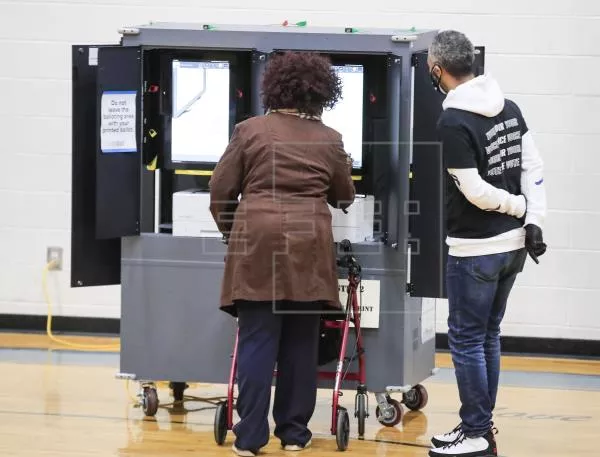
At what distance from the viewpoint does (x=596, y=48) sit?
5957 mm

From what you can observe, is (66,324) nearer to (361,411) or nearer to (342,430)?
(361,411)

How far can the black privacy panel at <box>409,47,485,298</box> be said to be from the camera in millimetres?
4484

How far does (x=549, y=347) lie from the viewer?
20.2 ft

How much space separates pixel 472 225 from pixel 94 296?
2.96 metres

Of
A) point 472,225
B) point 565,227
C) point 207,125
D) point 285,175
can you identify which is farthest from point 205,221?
point 565,227

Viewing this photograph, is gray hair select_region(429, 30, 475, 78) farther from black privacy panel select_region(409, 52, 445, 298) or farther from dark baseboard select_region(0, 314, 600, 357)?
dark baseboard select_region(0, 314, 600, 357)

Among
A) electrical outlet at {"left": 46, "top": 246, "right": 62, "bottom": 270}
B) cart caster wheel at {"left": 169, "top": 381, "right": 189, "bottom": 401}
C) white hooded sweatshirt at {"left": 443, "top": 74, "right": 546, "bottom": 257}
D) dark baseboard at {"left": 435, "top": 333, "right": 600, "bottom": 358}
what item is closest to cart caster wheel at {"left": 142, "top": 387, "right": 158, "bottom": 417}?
cart caster wheel at {"left": 169, "top": 381, "right": 189, "bottom": 401}

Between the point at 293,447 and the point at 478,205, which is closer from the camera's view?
the point at 478,205

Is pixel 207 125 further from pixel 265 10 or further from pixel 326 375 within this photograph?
pixel 265 10

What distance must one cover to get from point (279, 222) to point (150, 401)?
1.08 m

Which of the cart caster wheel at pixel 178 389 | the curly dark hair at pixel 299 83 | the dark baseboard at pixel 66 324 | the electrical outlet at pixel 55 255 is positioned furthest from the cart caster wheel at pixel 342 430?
the electrical outlet at pixel 55 255

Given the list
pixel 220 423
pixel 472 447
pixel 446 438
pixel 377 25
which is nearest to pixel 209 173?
pixel 220 423

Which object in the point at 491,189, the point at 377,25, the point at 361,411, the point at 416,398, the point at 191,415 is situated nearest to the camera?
the point at 491,189

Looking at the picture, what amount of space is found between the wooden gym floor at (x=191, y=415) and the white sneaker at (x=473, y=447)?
0.61 ft
